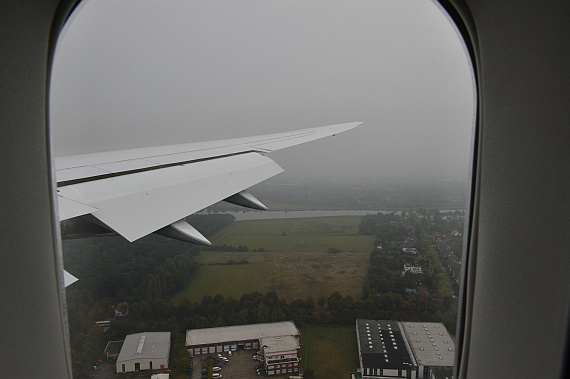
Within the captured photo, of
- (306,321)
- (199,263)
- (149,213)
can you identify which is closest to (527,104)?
(149,213)

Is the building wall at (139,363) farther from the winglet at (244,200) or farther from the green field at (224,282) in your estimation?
the winglet at (244,200)

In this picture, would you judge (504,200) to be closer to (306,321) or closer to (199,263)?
(306,321)

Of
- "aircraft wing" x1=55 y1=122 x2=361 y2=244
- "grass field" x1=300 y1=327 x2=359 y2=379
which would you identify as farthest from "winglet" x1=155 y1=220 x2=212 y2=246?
"grass field" x1=300 y1=327 x2=359 y2=379

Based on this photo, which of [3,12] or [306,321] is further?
[306,321]

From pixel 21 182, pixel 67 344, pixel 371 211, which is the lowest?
pixel 67 344

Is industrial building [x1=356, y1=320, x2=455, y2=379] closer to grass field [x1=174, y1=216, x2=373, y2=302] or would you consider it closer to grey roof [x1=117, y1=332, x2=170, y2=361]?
grass field [x1=174, y1=216, x2=373, y2=302]

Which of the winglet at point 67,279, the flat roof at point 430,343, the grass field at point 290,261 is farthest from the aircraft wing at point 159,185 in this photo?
the flat roof at point 430,343
